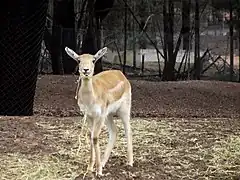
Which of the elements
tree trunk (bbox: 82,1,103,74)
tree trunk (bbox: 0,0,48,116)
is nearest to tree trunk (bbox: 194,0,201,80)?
tree trunk (bbox: 82,1,103,74)

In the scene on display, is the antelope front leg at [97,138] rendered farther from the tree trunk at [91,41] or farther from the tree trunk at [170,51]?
the tree trunk at [170,51]

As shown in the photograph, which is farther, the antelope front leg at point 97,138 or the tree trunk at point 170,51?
the tree trunk at point 170,51

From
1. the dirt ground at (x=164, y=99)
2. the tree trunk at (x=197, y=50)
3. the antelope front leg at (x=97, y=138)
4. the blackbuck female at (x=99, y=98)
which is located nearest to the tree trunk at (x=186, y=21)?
the tree trunk at (x=197, y=50)

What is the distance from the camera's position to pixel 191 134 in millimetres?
7199

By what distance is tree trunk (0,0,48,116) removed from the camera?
978cm

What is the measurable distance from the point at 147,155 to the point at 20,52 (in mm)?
4661

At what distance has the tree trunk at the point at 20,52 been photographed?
978cm

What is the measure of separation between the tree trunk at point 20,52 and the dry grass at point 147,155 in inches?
88.0

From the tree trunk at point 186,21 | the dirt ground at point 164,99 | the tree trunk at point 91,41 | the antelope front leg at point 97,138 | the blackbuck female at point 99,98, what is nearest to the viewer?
the blackbuck female at point 99,98

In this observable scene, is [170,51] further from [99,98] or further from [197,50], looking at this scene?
[99,98]

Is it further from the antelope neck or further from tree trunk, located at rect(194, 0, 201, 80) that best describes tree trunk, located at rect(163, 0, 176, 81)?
the antelope neck

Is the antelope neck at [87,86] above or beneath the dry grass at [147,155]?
above

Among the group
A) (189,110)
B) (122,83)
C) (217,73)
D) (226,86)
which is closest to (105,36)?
(217,73)

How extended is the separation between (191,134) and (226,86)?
7.47 meters
